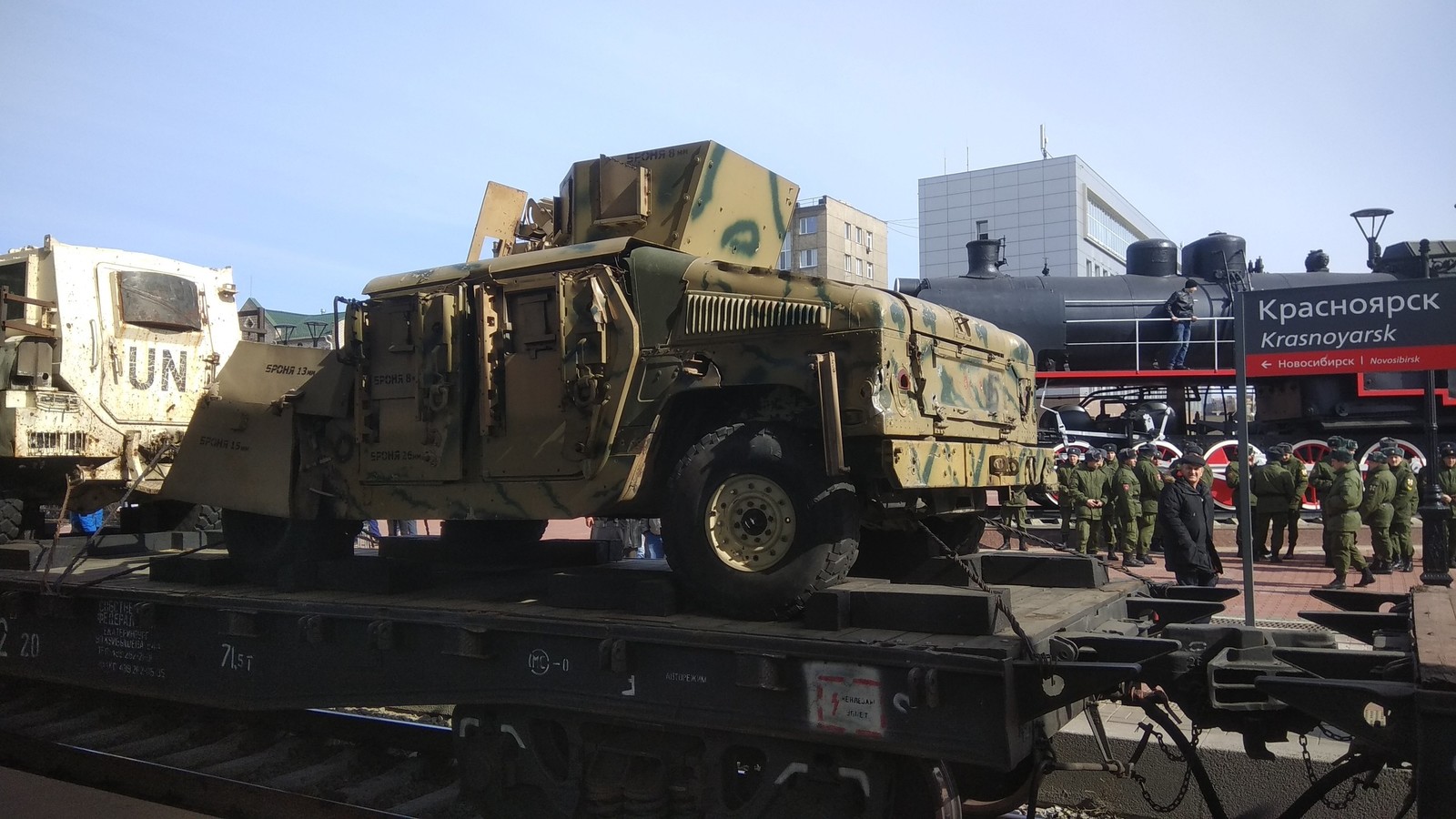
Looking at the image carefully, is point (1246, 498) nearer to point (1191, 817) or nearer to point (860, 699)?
point (1191, 817)

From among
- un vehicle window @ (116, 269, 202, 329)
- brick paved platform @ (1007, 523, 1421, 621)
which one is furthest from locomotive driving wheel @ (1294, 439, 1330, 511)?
un vehicle window @ (116, 269, 202, 329)

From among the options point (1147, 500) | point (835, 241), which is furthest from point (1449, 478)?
point (835, 241)

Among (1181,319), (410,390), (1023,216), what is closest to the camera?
(410,390)

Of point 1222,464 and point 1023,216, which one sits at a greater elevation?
point 1023,216

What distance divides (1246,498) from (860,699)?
4485 mm

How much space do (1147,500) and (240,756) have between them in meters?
12.5

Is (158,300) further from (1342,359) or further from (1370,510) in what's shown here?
(1370,510)

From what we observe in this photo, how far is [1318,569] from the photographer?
14742 mm

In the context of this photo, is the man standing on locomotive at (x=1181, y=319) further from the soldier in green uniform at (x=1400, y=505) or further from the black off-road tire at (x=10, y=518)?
the black off-road tire at (x=10, y=518)

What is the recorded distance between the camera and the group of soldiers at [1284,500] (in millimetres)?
13500

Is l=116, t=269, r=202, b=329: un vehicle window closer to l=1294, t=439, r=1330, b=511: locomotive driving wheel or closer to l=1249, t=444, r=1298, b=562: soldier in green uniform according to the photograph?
l=1249, t=444, r=1298, b=562: soldier in green uniform

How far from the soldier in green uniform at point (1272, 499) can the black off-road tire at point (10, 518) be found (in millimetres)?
14195

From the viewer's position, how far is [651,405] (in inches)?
213

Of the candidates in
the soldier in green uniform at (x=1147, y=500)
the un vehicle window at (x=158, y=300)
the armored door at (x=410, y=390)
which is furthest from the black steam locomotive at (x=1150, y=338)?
the armored door at (x=410, y=390)
